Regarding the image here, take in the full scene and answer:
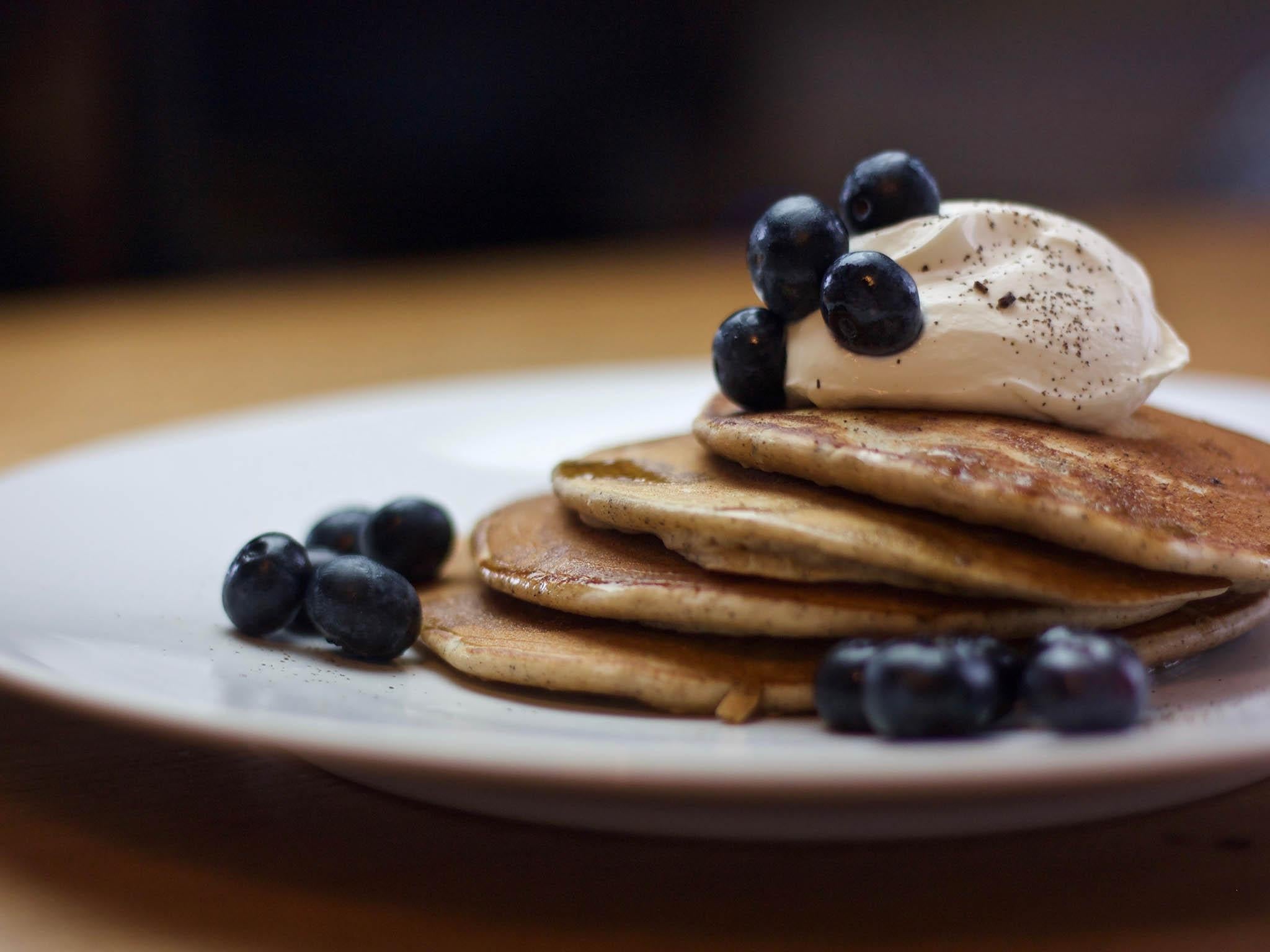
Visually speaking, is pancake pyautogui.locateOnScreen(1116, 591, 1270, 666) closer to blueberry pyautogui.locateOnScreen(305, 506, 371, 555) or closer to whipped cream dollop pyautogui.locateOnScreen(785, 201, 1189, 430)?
whipped cream dollop pyautogui.locateOnScreen(785, 201, 1189, 430)

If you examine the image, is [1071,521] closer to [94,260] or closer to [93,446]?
[93,446]

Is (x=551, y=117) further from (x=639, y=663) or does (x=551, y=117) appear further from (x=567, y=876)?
(x=567, y=876)

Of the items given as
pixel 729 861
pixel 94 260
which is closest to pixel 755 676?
pixel 729 861

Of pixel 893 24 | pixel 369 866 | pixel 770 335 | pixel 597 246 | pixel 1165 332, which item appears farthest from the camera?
pixel 893 24

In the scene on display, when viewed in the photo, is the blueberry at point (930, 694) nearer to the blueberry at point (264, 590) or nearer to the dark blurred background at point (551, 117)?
the blueberry at point (264, 590)

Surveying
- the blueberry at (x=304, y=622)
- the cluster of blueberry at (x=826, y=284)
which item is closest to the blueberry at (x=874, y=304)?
the cluster of blueberry at (x=826, y=284)

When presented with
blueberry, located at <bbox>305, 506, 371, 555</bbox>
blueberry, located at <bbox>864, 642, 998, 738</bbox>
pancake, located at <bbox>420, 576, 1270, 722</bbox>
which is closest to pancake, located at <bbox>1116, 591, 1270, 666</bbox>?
pancake, located at <bbox>420, 576, 1270, 722</bbox>
